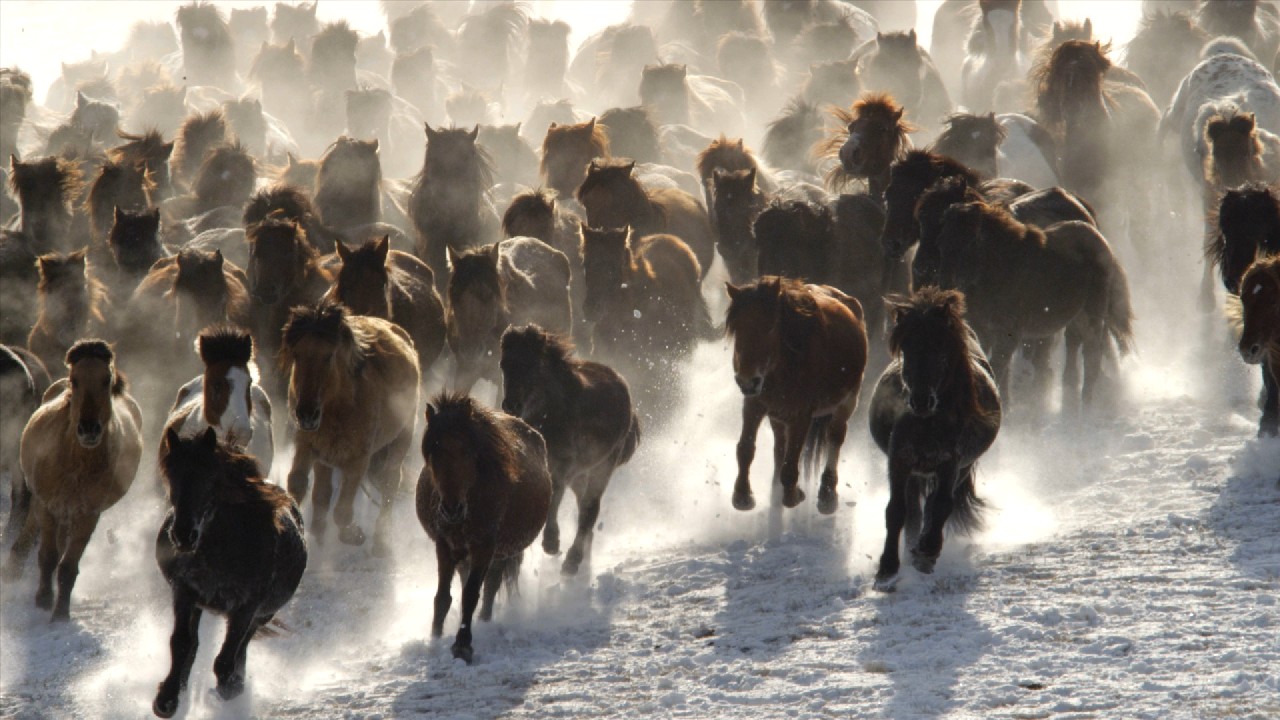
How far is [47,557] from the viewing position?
9852mm

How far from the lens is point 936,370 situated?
867 centimetres

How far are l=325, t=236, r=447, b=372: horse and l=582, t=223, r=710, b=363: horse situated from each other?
4.52 feet

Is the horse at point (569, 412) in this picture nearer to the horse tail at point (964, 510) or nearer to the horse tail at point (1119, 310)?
the horse tail at point (964, 510)

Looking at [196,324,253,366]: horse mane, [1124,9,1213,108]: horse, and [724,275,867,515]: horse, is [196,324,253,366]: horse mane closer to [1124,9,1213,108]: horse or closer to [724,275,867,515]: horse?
[724,275,867,515]: horse

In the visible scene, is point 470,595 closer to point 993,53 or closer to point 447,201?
point 447,201

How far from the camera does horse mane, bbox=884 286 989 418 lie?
8.77m

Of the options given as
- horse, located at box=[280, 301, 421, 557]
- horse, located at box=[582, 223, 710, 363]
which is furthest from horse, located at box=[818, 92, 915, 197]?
horse, located at box=[280, 301, 421, 557]

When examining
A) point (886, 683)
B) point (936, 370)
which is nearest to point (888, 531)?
point (936, 370)

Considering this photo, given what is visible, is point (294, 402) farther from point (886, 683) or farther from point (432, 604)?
point (886, 683)

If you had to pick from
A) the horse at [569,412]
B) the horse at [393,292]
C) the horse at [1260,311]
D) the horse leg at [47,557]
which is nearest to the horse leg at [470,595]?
the horse at [569,412]

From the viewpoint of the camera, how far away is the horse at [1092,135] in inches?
688

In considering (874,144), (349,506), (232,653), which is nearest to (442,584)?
(232,653)

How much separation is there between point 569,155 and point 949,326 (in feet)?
31.9

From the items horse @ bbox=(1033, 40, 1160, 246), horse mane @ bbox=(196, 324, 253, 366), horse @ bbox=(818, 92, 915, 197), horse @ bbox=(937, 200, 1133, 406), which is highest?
horse @ bbox=(1033, 40, 1160, 246)
